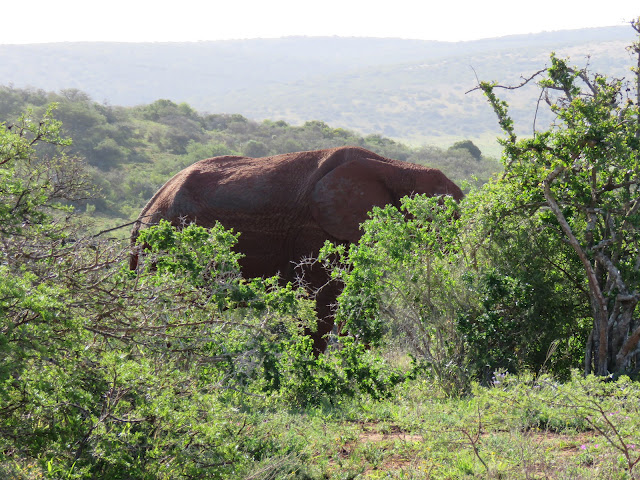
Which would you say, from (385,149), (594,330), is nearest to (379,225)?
(594,330)

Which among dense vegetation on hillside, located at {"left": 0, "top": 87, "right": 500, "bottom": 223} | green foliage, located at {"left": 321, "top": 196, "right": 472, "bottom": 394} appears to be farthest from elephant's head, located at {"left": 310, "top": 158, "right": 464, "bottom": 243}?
dense vegetation on hillside, located at {"left": 0, "top": 87, "right": 500, "bottom": 223}

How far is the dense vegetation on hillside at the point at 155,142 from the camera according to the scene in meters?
29.8

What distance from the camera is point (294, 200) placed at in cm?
983

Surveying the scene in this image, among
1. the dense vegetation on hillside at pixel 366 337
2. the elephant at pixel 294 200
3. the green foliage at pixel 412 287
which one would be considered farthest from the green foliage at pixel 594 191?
the elephant at pixel 294 200

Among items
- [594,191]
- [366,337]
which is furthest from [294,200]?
[594,191]

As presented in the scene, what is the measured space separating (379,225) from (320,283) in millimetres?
2812

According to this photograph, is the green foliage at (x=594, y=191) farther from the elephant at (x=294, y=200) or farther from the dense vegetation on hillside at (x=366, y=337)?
the elephant at (x=294, y=200)

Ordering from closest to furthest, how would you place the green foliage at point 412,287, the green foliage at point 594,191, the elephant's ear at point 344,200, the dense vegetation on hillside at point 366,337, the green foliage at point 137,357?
the green foliage at point 137,357
the dense vegetation on hillside at point 366,337
the green foliage at point 594,191
the green foliage at point 412,287
the elephant's ear at point 344,200

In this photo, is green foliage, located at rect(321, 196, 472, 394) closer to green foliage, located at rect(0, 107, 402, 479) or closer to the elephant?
green foliage, located at rect(0, 107, 402, 479)

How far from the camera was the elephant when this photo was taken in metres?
9.67

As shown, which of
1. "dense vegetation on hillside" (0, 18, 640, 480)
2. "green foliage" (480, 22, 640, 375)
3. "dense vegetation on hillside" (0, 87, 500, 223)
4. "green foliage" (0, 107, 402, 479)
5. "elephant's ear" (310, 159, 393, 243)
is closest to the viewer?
"green foliage" (0, 107, 402, 479)

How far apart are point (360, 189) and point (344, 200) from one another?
11.6 inches

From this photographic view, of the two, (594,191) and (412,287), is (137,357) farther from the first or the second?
(594,191)

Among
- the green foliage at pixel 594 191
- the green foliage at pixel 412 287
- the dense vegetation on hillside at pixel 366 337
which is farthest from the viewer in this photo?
the green foliage at pixel 412 287
